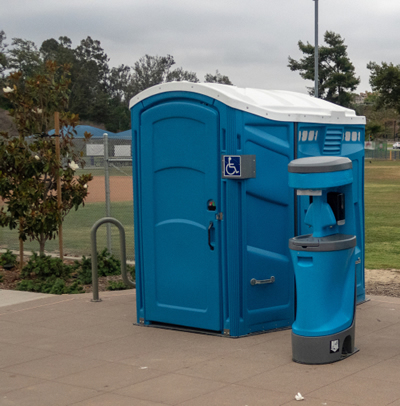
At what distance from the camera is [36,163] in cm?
970

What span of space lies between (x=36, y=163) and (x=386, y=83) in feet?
135

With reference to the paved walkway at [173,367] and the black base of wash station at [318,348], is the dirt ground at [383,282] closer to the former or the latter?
the paved walkway at [173,367]

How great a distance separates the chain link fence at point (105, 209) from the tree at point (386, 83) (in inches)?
1246

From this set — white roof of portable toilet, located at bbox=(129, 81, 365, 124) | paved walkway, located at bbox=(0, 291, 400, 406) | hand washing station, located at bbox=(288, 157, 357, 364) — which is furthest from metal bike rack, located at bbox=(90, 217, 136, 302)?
hand washing station, located at bbox=(288, 157, 357, 364)

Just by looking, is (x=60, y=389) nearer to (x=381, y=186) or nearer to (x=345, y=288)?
(x=345, y=288)

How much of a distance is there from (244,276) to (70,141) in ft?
16.1

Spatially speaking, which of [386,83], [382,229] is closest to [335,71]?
[386,83]

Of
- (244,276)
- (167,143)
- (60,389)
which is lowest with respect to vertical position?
(60,389)

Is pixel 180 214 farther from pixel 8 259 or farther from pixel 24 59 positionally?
pixel 24 59

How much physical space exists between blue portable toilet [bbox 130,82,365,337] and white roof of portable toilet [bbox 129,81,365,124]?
13 mm

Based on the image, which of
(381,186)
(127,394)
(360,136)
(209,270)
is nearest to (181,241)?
(209,270)

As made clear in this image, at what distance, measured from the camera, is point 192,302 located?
6414 mm

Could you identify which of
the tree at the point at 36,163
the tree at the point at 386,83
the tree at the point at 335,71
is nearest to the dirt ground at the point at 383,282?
the tree at the point at 36,163

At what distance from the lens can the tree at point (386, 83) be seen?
152ft
